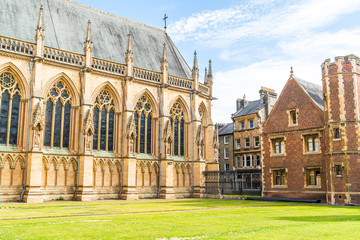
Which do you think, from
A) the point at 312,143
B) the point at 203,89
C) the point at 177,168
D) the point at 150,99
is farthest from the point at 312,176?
the point at 150,99

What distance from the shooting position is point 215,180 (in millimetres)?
37781

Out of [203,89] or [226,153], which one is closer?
[203,89]

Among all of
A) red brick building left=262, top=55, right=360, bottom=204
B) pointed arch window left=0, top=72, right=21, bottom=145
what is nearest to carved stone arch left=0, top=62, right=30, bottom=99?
pointed arch window left=0, top=72, right=21, bottom=145

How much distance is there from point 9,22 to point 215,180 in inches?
943

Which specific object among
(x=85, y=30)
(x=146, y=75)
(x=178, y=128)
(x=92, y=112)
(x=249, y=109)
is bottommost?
(x=178, y=128)

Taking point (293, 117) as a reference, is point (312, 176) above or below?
below

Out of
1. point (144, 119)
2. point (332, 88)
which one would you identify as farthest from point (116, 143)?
point (332, 88)

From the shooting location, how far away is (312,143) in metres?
30.5

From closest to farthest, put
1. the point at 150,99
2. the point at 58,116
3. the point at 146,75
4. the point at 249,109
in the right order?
the point at 58,116 → the point at 146,75 → the point at 150,99 → the point at 249,109

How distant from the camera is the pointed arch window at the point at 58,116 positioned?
3014 cm

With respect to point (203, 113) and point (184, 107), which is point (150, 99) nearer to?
point (184, 107)

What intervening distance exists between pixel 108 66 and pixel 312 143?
18864mm

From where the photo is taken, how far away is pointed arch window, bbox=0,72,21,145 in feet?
91.8

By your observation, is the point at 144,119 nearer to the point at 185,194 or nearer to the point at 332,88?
the point at 185,194
